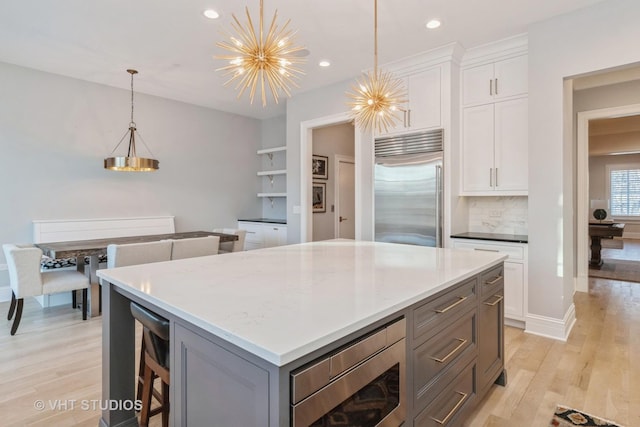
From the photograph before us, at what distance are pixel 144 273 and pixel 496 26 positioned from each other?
11.9 feet

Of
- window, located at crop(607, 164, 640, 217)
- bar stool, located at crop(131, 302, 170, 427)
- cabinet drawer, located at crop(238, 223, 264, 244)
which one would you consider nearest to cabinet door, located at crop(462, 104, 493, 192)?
bar stool, located at crop(131, 302, 170, 427)

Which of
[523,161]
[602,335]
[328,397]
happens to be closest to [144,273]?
[328,397]

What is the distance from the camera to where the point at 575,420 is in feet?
6.42

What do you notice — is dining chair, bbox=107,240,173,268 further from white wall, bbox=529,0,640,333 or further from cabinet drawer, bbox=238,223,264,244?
white wall, bbox=529,0,640,333

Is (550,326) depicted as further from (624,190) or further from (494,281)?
(624,190)

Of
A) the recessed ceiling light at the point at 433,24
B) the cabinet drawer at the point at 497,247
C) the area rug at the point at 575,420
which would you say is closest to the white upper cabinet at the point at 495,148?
the cabinet drawer at the point at 497,247

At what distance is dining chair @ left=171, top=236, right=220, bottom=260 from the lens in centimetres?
364

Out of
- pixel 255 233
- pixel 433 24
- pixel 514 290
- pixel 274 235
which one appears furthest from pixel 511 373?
pixel 255 233

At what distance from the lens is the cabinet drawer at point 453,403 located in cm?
153

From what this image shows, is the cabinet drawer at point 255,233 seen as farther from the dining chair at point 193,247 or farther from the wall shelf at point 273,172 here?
the dining chair at point 193,247

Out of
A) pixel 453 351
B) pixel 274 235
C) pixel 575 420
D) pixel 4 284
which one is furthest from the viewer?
pixel 274 235

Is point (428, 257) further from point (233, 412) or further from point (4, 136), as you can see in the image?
point (4, 136)

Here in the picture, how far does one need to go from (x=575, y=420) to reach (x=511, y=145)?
250cm

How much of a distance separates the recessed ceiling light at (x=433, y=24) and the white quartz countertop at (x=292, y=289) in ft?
7.11
